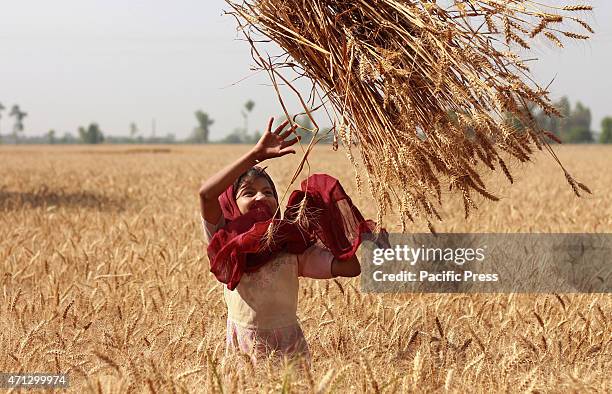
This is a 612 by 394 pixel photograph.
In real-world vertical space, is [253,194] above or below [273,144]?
below

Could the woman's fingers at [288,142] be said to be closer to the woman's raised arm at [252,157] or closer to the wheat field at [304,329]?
the woman's raised arm at [252,157]

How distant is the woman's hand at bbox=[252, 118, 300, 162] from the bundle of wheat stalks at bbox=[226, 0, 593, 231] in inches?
5.1

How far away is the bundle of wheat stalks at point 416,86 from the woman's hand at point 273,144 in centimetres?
13

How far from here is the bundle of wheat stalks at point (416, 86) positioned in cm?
242

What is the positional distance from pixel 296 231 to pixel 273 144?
1.12 feet

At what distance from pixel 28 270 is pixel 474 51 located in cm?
294

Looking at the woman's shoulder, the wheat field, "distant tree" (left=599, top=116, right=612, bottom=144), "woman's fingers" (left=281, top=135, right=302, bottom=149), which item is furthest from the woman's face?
"distant tree" (left=599, top=116, right=612, bottom=144)

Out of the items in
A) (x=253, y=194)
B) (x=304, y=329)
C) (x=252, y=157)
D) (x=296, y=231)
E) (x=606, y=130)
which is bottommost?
(x=304, y=329)

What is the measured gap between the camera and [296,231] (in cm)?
263

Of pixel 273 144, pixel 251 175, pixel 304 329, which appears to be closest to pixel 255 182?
pixel 251 175

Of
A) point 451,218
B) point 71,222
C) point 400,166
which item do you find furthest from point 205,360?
point 451,218

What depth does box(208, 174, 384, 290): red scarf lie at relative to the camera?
257 centimetres

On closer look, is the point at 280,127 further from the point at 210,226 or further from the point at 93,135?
the point at 93,135

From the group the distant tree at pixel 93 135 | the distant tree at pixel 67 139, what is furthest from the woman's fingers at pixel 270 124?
the distant tree at pixel 67 139
